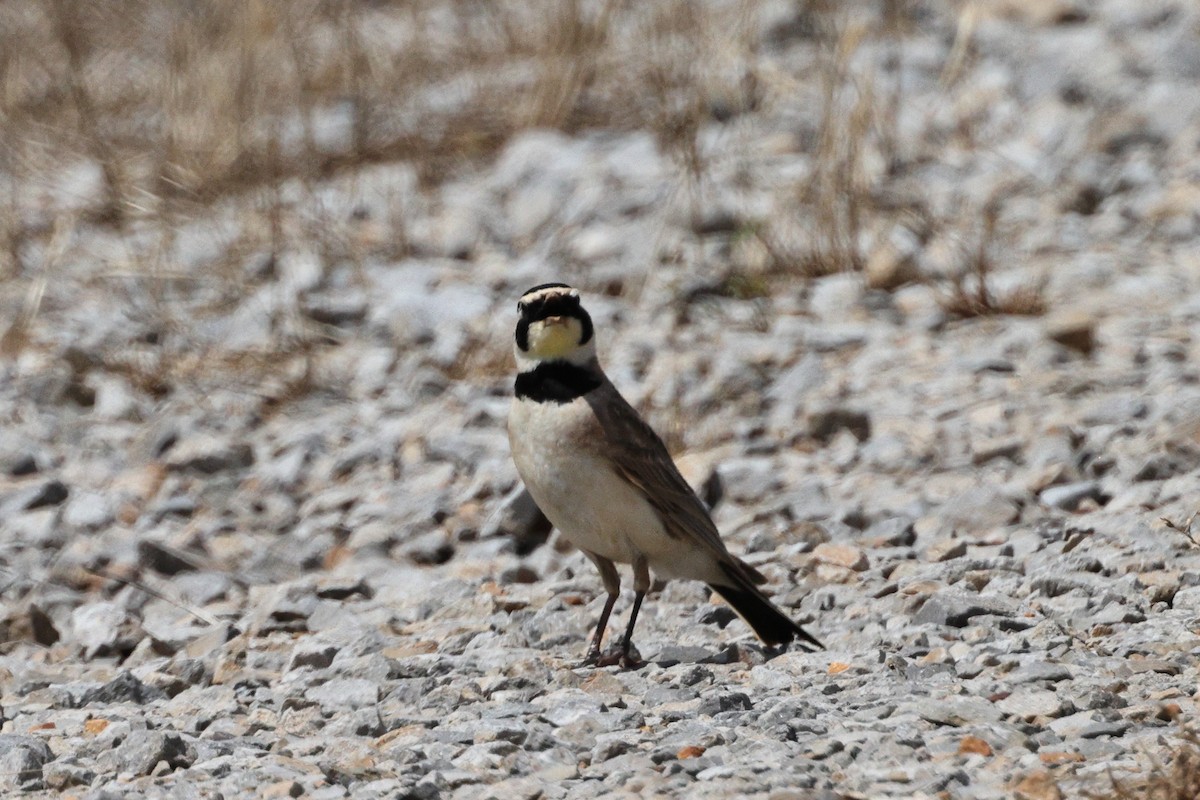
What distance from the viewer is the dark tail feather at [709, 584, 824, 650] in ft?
15.4

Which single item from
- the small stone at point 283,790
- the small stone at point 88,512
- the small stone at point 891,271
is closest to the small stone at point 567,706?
the small stone at point 283,790

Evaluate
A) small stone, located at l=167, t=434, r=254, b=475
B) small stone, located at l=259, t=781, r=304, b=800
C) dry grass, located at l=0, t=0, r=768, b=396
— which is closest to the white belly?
small stone, located at l=259, t=781, r=304, b=800

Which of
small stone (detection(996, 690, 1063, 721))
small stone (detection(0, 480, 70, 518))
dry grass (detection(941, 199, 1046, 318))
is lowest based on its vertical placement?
small stone (detection(996, 690, 1063, 721))

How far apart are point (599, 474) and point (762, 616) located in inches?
24.1

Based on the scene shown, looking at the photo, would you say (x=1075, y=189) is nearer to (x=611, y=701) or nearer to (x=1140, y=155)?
(x=1140, y=155)

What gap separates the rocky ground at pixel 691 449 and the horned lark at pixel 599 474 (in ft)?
0.69

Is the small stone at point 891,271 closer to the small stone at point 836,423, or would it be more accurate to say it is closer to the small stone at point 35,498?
the small stone at point 836,423

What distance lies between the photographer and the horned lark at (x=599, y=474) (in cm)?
483

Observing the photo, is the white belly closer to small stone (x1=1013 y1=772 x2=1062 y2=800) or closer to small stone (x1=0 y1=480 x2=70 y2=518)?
small stone (x1=1013 y1=772 x2=1062 y2=800)

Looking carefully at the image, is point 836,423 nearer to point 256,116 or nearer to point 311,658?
point 311,658

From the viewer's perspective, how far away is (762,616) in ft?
15.7

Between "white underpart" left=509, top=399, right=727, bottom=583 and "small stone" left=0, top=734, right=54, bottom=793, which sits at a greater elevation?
"white underpart" left=509, top=399, right=727, bottom=583

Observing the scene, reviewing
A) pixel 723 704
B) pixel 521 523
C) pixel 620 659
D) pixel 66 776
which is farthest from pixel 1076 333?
pixel 66 776

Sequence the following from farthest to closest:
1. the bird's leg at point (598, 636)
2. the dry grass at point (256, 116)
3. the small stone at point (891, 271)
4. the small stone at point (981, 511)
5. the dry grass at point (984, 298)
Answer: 1. the dry grass at point (256, 116)
2. the small stone at point (891, 271)
3. the dry grass at point (984, 298)
4. the small stone at point (981, 511)
5. the bird's leg at point (598, 636)
